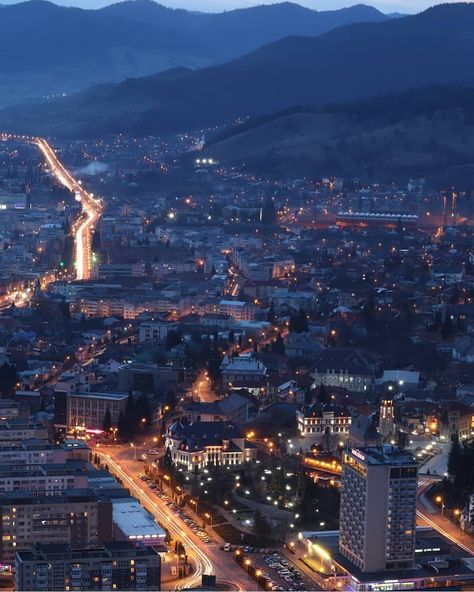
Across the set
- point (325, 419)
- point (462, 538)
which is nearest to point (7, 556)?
point (462, 538)

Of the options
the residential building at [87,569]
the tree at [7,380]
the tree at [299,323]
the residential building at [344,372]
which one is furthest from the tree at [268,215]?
the residential building at [87,569]

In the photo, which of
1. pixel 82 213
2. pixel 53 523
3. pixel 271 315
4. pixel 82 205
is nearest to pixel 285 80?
pixel 82 205

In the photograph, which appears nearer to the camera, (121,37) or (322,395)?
(322,395)

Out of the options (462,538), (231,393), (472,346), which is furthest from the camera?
(472,346)

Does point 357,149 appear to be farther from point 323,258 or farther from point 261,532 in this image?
point 261,532

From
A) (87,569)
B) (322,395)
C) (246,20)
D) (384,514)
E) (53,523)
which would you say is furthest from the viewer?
(246,20)

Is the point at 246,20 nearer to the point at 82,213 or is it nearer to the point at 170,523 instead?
the point at 82,213
